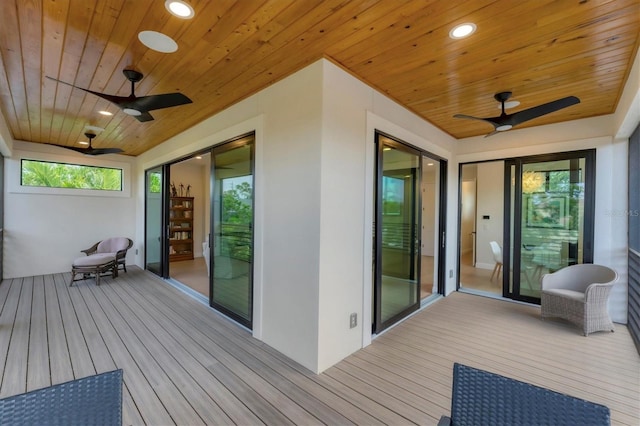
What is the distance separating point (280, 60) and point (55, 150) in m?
6.21

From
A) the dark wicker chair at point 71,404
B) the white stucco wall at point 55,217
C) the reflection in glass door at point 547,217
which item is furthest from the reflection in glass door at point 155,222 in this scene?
the reflection in glass door at point 547,217

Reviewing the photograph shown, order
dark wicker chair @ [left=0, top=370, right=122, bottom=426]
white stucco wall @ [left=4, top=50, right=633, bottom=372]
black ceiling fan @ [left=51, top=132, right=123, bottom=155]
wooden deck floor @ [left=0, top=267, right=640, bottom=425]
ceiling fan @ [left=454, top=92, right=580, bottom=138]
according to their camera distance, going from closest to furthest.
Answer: dark wicker chair @ [left=0, top=370, right=122, bottom=426]
wooden deck floor @ [left=0, top=267, right=640, bottom=425]
white stucco wall @ [left=4, top=50, right=633, bottom=372]
ceiling fan @ [left=454, top=92, right=580, bottom=138]
black ceiling fan @ [left=51, top=132, right=123, bottom=155]

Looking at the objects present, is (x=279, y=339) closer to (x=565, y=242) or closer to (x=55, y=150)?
(x=565, y=242)

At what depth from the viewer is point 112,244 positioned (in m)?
6.14

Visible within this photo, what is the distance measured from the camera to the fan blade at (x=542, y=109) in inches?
97.8

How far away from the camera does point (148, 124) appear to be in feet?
14.1

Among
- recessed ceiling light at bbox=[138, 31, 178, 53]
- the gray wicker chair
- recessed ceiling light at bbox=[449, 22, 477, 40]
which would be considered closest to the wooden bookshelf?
recessed ceiling light at bbox=[138, 31, 178, 53]

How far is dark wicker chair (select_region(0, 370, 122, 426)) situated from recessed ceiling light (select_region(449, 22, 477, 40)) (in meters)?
2.77

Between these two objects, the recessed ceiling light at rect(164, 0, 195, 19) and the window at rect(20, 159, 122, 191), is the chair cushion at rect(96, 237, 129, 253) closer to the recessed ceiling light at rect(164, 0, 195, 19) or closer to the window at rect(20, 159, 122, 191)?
the window at rect(20, 159, 122, 191)

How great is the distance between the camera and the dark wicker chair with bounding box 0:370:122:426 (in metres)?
0.89

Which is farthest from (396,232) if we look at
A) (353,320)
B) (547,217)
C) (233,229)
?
(547,217)

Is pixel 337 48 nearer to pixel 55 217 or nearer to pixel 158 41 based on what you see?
pixel 158 41

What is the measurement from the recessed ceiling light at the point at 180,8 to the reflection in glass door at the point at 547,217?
15.3ft

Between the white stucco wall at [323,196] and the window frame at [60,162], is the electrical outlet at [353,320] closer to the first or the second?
the white stucco wall at [323,196]
